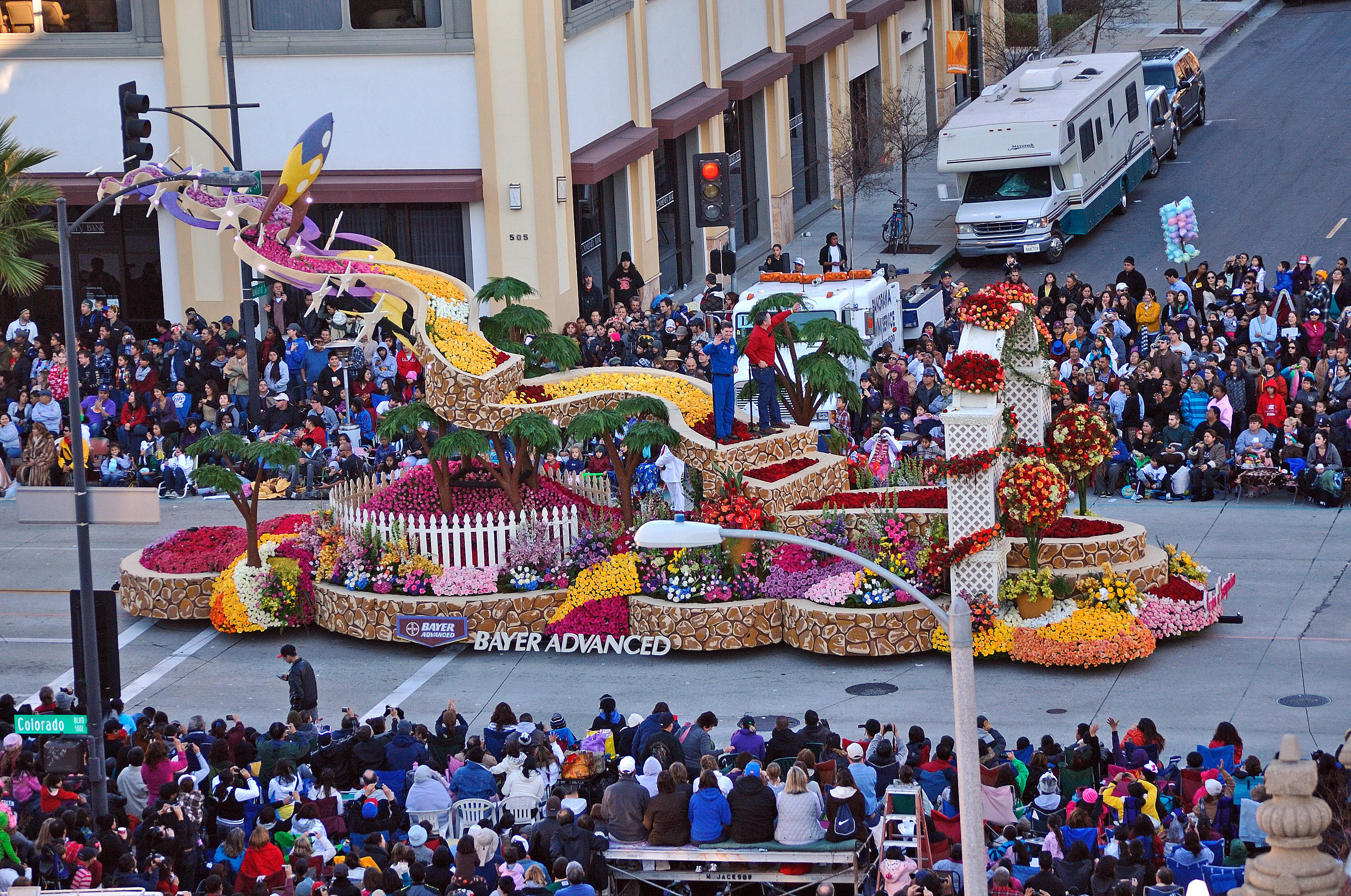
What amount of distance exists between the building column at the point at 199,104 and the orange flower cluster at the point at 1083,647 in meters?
20.4

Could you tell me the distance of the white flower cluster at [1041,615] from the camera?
77.8 feet

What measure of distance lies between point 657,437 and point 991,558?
14.1ft

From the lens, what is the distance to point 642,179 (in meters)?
41.5

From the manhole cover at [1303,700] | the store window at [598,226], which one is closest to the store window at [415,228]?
the store window at [598,226]

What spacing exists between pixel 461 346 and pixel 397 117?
510 inches

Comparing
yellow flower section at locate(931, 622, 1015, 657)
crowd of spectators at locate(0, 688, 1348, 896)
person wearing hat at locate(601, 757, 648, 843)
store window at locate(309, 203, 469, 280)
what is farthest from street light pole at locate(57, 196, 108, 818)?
store window at locate(309, 203, 469, 280)

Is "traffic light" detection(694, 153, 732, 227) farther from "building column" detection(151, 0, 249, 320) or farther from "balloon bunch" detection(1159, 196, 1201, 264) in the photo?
"building column" detection(151, 0, 249, 320)

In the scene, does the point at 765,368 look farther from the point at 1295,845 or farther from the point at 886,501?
the point at 1295,845

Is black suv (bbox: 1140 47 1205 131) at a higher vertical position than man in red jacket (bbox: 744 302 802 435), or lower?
higher

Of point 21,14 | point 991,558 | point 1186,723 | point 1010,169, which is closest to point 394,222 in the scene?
point 21,14

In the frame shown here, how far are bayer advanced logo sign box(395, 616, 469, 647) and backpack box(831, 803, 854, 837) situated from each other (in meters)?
9.00

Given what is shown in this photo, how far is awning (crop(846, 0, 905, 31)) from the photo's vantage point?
51.4 m

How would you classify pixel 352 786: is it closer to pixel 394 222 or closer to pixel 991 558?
pixel 991 558

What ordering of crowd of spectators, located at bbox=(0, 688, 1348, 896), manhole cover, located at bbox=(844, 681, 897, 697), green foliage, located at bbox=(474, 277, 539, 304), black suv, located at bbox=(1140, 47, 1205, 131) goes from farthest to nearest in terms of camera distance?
black suv, located at bbox=(1140, 47, 1205, 131) < green foliage, located at bbox=(474, 277, 539, 304) < manhole cover, located at bbox=(844, 681, 897, 697) < crowd of spectators, located at bbox=(0, 688, 1348, 896)
